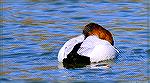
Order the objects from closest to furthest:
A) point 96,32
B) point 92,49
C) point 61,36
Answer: point 92,49 → point 96,32 → point 61,36

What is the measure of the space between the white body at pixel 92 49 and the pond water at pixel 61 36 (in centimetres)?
14

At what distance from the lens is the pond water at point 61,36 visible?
384 inches

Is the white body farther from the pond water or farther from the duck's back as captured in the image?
the pond water

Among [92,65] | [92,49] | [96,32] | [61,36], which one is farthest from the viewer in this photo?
[61,36]

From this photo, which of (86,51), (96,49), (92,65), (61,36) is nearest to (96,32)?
(96,49)

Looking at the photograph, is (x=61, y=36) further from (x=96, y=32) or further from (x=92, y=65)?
(x=92, y=65)

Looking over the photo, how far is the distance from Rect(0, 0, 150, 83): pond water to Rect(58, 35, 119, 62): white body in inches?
5.5

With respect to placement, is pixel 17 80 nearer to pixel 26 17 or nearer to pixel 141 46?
pixel 141 46

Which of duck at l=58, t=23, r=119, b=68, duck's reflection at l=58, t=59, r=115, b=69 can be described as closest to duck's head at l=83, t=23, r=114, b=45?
duck at l=58, t=23, r=119, b=68

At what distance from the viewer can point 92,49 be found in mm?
10516

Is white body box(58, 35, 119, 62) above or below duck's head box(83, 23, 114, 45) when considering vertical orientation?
below

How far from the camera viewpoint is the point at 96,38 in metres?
10.8

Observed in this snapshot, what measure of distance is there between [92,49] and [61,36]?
2184 mm

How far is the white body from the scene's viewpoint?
10.5 metres
